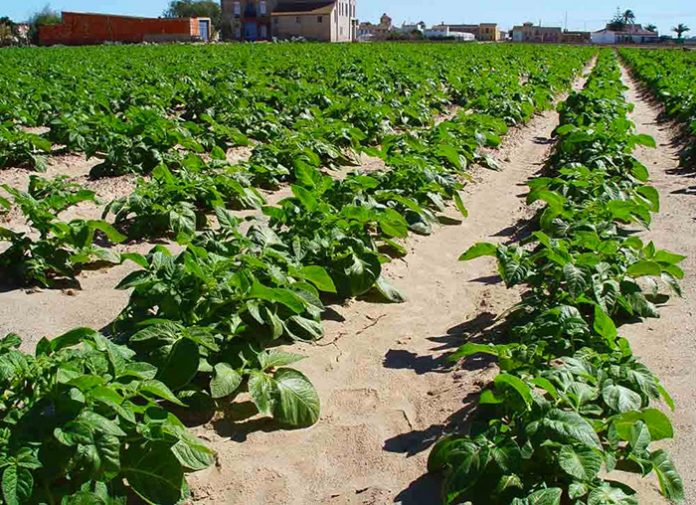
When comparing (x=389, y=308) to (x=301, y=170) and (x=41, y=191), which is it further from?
(x=41, y=191)

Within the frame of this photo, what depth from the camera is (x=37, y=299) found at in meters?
5.35

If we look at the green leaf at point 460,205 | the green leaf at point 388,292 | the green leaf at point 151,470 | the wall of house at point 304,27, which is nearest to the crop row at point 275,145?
the green leaf at point 460,205

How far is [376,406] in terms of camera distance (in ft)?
13.5

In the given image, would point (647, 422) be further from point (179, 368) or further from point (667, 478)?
point (179, 368)

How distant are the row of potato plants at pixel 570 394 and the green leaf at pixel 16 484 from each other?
1466 millimetres

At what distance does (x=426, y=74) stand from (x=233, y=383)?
60.6 ft

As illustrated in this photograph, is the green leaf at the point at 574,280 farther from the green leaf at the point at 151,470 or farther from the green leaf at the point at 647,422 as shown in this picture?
the green leaf at the point at 151,470

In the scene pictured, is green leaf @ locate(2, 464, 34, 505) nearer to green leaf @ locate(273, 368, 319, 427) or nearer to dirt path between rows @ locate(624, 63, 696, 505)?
green leaf @ locate(273, 368, 319, 427)

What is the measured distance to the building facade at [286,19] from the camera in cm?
8331

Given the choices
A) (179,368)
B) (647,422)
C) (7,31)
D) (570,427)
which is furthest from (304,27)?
(570,427)

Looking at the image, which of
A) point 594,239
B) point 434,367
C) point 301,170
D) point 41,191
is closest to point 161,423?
point 434,367

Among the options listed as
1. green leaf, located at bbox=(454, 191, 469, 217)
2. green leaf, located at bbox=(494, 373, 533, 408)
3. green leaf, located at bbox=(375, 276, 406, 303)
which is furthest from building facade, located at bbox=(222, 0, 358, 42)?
green leaf, located at bbox=(494, 373, 533, 408)

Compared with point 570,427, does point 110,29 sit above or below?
above

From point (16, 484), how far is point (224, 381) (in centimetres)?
130
